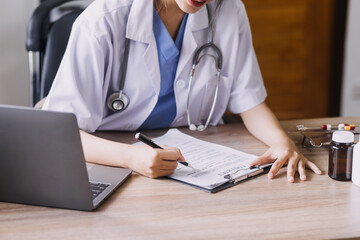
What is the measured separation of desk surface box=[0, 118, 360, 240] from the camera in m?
0.83

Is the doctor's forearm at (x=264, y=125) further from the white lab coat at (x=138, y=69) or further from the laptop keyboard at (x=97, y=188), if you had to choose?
the laptop keyboard at (x=97, y=188)

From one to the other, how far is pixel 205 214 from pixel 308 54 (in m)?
2.31

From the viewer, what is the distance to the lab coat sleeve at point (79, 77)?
1.21 metres

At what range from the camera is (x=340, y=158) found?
1.05 m

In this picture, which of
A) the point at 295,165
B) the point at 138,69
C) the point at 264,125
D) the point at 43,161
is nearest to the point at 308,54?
the point at 264,125

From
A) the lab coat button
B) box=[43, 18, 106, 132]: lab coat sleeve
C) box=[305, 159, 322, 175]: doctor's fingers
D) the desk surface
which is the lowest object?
box=[305, 159, 322, 175]: doctor's fingers

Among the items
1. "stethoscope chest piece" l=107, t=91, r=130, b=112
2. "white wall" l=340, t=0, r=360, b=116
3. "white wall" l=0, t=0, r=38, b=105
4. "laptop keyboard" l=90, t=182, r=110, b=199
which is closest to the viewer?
"laptop keyboard" l=90, t=182, r=110, b=199

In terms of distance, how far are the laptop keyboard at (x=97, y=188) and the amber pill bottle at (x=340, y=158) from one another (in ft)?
1.56

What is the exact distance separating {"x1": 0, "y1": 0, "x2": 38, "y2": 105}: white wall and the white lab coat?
896mm

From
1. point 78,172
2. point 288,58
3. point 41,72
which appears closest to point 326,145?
point 78,172

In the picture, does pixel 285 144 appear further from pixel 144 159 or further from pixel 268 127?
pixel 144 159

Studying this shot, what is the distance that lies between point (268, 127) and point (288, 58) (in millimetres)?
A: 1761

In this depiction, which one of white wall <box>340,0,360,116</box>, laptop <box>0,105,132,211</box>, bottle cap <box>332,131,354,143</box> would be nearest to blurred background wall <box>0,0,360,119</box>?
white wall <box>340,0,360,116</box>

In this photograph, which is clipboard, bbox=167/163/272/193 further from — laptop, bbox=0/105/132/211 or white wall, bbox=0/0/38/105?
white wall, bbox=0/0/38/105
